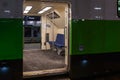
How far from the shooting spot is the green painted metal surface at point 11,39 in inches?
154

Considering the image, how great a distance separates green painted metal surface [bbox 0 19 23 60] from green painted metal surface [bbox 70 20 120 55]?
1319 mm

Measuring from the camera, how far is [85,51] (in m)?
4.78

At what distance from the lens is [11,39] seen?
399 centimetres

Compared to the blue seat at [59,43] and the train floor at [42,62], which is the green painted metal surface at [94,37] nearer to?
the train floor at [42,62]

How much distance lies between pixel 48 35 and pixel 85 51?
5.39 meters

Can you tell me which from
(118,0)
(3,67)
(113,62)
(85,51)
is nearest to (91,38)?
(85,51)

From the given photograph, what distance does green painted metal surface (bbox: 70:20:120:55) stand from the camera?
4.67m

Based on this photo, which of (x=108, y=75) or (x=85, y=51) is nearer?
(x=85, y=51)

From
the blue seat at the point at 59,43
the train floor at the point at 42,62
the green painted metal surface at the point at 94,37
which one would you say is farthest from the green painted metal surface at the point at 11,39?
the blue seat at the point at 59,43

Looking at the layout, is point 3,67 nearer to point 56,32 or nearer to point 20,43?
point 20,43

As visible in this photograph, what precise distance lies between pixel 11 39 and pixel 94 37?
2160 mm

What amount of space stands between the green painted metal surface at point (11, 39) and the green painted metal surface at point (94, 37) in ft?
4.33

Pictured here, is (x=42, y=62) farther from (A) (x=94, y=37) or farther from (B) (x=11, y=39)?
(B) (x=11, y=39)

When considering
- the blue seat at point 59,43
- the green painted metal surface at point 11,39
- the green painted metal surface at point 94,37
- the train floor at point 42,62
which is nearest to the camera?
the green painted metal surface at point 11,39
